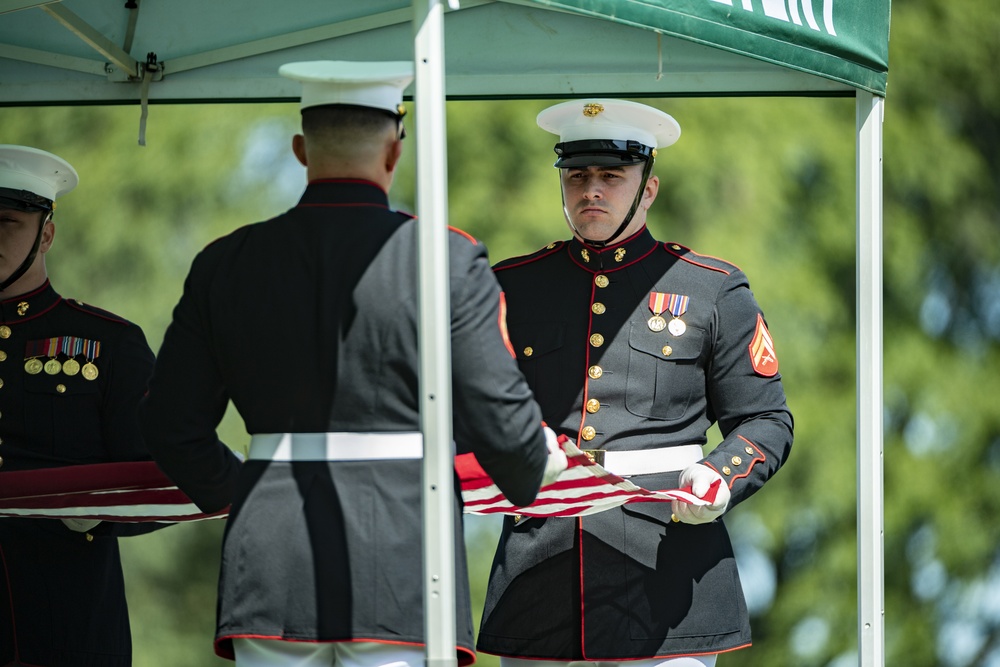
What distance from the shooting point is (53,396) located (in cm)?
432

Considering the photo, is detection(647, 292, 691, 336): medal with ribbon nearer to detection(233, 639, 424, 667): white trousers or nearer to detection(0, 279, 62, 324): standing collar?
detection(233, 639, 424, 667): white trousers

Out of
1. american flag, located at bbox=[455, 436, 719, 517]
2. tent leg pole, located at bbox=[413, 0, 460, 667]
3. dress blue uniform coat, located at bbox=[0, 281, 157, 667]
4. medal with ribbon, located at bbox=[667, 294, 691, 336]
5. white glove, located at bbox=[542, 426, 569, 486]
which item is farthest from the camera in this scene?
dress blue uniform coat, located at bbox=[0, 281, 157, 667]

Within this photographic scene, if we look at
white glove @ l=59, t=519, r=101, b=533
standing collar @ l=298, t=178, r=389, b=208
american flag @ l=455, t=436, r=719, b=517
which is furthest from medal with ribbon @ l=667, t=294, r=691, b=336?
white glove @ l=59, t=519, r=101, b=533

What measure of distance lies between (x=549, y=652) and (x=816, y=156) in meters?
6.04

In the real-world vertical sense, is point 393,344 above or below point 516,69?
below

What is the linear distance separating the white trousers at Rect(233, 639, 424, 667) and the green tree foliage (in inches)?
235

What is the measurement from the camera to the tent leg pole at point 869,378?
4102 mm

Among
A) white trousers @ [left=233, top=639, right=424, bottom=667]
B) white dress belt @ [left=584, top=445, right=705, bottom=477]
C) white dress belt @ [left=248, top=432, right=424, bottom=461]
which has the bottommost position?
white trousers @ [left=233, top=639, right=424, bottom=667]

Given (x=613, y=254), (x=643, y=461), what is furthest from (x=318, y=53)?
(x=643, y=461)

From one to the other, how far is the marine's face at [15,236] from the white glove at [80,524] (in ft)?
2.17

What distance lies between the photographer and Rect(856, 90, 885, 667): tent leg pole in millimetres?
4102

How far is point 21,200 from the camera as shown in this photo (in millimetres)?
4441

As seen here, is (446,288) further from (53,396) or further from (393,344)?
(53,396)

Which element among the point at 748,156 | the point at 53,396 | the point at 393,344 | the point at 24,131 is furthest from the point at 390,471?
the point at 24,131
